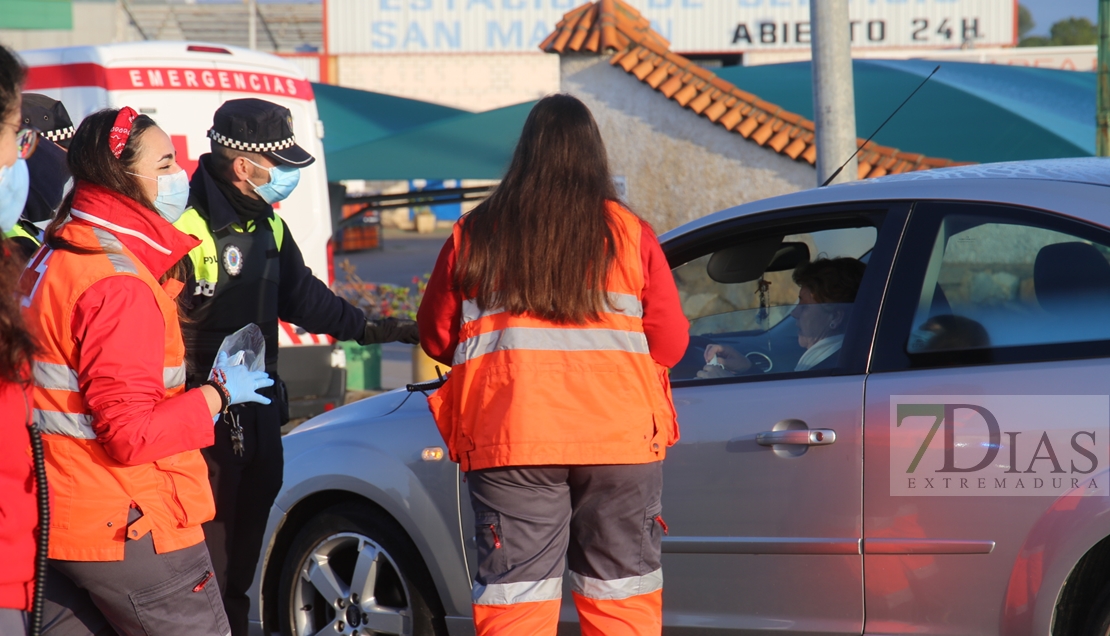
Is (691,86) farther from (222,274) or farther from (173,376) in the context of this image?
(173,376)

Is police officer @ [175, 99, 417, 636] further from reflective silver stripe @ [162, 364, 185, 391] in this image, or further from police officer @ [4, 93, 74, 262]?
reflective silver stripe @ [162, 364, 185, 391]

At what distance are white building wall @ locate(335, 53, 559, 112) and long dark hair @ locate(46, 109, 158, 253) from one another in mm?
29170

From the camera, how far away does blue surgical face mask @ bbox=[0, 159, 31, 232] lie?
2.06 m

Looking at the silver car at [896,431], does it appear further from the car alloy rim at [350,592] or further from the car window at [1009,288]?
the car alloy rim at [350,592]

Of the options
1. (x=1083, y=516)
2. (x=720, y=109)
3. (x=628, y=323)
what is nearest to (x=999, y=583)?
(x=1083, y=516)

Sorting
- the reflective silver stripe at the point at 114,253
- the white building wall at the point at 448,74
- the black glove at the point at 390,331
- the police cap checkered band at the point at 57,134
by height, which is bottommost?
the black glove at the point at 390,331

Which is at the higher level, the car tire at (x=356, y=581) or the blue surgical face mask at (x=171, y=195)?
the blue surgical face mask at (x=171, y=195)

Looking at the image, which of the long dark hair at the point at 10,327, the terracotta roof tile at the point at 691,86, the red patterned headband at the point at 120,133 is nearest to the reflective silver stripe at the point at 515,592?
the long dark hair at the point at 10,327

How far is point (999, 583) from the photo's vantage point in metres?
2.72

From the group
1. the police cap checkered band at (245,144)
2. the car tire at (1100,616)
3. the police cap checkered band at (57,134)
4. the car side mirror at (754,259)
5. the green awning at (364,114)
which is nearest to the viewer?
the car tire at (1100,616)

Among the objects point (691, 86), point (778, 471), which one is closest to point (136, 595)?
point (778, 471)

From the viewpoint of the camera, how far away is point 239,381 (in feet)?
8.26

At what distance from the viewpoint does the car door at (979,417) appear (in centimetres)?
264

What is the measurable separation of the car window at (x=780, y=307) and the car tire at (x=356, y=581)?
1.13m
